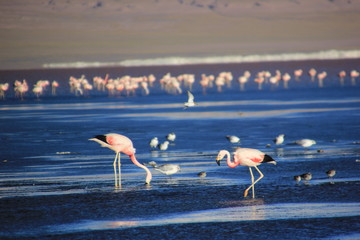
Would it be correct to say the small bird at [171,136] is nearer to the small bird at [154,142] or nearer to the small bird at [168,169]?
the small bird at [154,142]

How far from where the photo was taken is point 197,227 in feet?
34.1

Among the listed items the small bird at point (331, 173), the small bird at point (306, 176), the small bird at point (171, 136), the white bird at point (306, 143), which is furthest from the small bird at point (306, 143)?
the small bird at point (306, 176)

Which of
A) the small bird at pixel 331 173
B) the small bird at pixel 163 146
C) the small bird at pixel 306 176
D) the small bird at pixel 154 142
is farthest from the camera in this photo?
the small bird at pixel 154 142

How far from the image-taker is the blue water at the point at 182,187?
10383 millimetres

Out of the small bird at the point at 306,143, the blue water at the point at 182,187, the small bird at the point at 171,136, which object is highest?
the small bird at the point at 171,136

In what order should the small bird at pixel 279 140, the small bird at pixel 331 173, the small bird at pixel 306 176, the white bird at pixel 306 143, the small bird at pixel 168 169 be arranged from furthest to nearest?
the small bird at pixel 279 140
the white bird at pixel 306 143
the small bird at pixel 168 169
the small bird at pixel 331 173
the small bird at pixel 306 176

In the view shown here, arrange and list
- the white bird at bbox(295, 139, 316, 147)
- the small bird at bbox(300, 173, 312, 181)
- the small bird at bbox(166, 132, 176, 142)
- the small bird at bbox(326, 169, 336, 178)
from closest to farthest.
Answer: the small bird at bbox(300, 173, 312, 181), the small bird at bbox(326, 169, 336, 178), the white bird at bbox(295, 139, 316, 147), the small bird at bbox(166, 132, 176, 142)

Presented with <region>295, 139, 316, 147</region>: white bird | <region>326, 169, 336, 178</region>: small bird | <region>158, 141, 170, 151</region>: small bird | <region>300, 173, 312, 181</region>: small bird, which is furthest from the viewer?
<region>158, 141, 170, 151</region>: small bird

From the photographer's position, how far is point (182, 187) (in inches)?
541

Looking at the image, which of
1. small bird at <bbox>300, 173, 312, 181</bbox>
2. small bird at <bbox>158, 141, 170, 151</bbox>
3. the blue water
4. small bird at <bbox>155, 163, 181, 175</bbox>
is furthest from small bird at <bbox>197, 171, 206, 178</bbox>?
small bird at <bbox>158, 141, 170, 151</bbox>

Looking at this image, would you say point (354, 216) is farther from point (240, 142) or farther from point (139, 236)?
point (240, 142)

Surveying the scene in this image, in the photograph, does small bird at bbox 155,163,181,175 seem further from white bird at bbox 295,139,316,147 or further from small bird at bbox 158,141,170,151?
white bird at bbox 295,139,316,147

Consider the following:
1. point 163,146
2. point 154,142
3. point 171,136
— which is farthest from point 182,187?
point 171,136

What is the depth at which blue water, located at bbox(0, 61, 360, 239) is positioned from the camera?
10.4m
